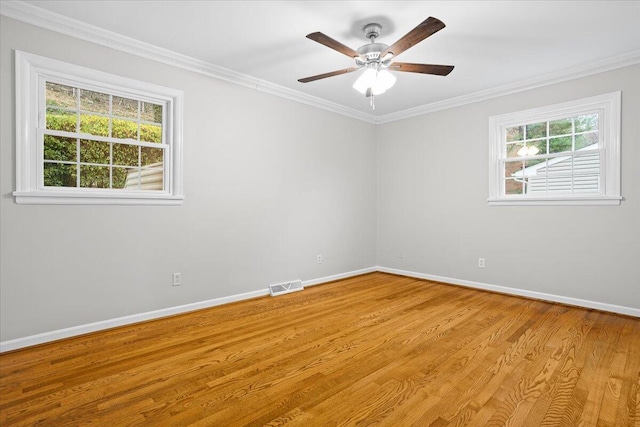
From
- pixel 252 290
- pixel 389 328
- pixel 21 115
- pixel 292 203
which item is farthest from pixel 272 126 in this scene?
pixel 389 328

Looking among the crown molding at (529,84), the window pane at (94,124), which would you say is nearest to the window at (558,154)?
the crown molding at (529,84)

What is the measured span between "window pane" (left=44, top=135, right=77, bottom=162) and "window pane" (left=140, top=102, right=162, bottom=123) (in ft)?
2.19

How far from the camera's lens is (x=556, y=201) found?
3.86 m

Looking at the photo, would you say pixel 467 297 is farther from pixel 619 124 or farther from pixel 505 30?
pixel 505 30

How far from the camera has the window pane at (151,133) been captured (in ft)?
10.8

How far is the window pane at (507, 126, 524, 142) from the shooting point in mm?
4254

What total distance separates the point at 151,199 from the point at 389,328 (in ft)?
8.55

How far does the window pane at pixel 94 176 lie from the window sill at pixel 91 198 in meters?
0.14

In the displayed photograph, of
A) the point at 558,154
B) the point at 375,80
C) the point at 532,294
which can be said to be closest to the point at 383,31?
the point at 375,80

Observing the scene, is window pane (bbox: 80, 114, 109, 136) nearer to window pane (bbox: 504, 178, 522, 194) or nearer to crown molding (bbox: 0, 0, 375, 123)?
crown molding (bbox: 0, 0, 375, 123)

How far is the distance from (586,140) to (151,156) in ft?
15.7

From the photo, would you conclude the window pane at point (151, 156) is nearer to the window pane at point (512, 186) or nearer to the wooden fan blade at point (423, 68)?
the wooden fan blade at point (423, 68)

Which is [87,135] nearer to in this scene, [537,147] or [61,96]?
[61,96]

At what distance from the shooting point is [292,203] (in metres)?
4.50
